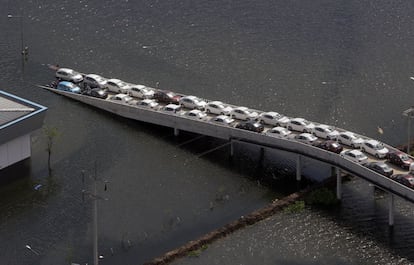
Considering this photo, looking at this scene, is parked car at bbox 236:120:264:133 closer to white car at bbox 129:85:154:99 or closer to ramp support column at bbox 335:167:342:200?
ramp support column at bbox 335:167:342:200

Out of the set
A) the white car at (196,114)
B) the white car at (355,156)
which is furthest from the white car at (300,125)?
the white car at (196,114)

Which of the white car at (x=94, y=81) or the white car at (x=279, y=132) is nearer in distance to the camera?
the white car at (x=279, y=132)

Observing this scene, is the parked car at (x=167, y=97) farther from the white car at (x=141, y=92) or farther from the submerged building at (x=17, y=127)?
the submerged building at (x=17, y=127)

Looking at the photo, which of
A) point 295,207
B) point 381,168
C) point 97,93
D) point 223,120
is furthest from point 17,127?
point 381,168

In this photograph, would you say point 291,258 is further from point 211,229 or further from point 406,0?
point 406,0

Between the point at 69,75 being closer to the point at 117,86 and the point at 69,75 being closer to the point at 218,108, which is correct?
the point at 117,86
